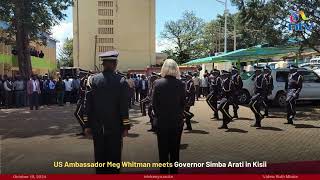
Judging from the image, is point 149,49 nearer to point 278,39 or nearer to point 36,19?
point 36,19

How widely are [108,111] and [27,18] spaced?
929 inches

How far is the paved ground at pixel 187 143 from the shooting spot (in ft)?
33.0

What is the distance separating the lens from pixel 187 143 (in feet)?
40.3

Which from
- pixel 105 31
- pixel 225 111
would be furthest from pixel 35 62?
pixel 225 111

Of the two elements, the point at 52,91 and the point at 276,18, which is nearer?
the point at 276,18

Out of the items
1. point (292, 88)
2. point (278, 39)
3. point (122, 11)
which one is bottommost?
point (292, 88)

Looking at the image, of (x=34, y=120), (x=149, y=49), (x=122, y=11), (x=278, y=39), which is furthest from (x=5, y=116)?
(x=149, y=49)

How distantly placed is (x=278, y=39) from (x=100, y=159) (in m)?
Answer: 15.8

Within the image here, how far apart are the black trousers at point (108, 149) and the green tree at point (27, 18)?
23.1 metres

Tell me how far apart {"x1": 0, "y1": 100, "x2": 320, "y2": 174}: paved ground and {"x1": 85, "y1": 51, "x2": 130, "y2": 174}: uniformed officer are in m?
1.86

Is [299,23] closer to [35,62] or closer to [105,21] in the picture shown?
[35,62]

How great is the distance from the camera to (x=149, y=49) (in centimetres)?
6988

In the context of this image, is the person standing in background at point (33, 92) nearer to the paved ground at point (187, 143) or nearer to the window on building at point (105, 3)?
the paved ground at point (187, 143)

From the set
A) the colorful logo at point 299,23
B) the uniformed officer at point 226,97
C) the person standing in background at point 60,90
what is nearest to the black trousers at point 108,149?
the uniformed officer at point 226,97
